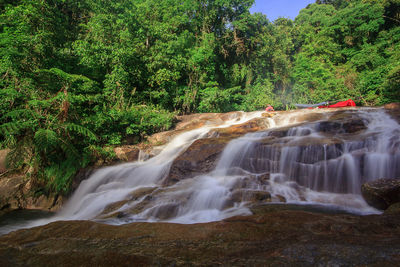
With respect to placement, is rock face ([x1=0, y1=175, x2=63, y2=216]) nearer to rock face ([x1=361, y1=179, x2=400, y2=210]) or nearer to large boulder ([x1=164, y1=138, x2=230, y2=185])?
large boulder ([x1=164, y1=138, x2=230, y2=185])

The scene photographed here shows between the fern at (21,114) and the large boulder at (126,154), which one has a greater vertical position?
the fern at (21,114)

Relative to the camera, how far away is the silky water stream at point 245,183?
185 inches

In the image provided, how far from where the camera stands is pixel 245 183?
561 cm

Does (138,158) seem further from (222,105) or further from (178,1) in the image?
(178,1)

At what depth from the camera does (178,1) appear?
20594 millimetres

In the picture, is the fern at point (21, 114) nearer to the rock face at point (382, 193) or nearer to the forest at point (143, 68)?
the forest at point (143, 68)

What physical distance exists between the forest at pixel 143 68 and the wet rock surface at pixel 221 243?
426 centimetres

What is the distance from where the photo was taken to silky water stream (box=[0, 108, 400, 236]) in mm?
4711

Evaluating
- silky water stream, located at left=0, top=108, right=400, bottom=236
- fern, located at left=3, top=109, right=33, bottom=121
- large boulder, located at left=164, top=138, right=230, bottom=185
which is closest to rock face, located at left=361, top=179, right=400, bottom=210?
silky water stream, located at left=0, top=108, right=400, bottom=236

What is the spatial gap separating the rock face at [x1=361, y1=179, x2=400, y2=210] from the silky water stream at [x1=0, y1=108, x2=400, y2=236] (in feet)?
0.54

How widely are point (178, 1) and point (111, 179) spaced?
64.1ft

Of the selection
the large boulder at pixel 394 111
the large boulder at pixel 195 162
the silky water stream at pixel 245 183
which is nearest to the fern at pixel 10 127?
the silky water stream at pixel 245 183

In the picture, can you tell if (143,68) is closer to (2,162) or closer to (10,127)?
(2,162)

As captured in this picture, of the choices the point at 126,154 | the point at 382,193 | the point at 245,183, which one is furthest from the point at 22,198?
the point at 382,193
